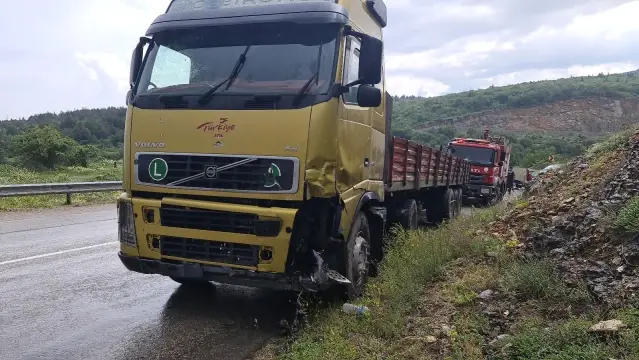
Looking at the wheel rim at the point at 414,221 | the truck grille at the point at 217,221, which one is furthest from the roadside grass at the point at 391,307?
the wheel rim at the point at 414,221

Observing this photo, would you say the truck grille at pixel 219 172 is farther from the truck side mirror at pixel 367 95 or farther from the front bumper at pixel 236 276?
the truck side mirror at pixel 367 95

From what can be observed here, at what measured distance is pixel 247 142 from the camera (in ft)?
15.3

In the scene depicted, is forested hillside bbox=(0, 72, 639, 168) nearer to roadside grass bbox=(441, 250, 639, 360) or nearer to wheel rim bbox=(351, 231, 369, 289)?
wheel rim bbox=(351, 231, 369, 289)

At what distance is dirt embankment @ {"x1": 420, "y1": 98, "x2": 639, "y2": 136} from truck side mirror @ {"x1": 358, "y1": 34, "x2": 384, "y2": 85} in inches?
2176

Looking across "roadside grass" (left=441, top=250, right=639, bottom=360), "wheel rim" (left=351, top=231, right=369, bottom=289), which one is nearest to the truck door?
"wheel rim" (left=351, top=231, right=369, bottom=289)

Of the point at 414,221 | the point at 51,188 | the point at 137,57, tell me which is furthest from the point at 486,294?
the point at 51,188

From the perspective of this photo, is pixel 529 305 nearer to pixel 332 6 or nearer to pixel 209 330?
pixel 209 330

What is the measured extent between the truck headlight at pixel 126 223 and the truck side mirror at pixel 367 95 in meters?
2.40

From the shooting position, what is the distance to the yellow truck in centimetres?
465

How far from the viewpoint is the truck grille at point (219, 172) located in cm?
460

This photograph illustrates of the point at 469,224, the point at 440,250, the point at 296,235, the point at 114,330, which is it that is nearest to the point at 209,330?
the point at 114,330

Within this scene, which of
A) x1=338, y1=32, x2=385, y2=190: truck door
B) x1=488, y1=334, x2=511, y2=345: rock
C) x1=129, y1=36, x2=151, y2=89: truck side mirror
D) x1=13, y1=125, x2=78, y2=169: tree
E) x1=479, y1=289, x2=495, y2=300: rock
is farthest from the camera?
x1=13, y1=125, x2=78, y2=169: tree

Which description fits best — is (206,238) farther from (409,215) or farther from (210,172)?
(409,215)

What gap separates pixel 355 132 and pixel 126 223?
94.9 inches
